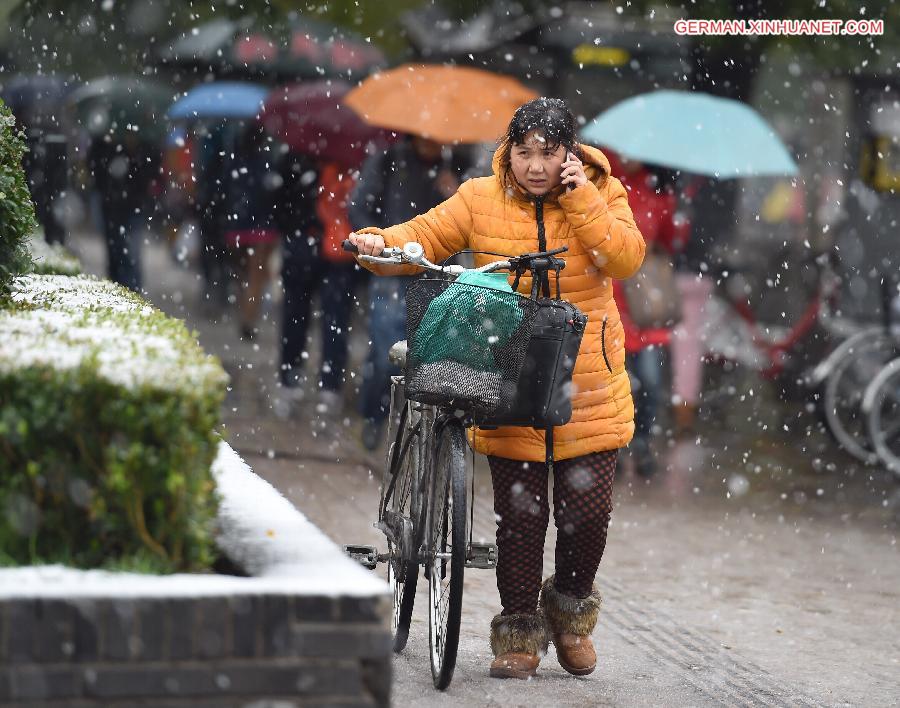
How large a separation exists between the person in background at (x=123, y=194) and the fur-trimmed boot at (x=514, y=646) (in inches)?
359

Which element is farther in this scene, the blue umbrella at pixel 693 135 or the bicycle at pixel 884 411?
the blue umbrella at pixel 693 135

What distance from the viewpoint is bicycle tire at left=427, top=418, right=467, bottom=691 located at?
17.3 ft

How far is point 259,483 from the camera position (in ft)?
16.8

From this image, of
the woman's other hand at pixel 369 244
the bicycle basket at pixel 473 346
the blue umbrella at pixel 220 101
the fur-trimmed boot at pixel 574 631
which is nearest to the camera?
the bicycle basket at pixel 473 346

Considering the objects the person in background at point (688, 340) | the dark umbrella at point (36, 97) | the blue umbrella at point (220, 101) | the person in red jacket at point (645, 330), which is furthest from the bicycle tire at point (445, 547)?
the blue umbrella at point (220, 101)

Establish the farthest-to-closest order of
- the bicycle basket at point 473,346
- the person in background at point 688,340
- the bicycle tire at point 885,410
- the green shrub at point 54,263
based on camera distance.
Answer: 1. the person in background at point 688,340
2. the bicycle tire at point 885,410
3. the green shrub at point 54,263
4. the bicycle basket at point 473,346

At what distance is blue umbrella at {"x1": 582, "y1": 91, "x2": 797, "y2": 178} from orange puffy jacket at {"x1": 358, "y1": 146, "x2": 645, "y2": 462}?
15.2 feet

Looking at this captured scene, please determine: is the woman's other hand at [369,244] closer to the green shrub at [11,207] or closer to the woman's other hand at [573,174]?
the woman's other hand at [573,174]

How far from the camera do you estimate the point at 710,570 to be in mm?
7961

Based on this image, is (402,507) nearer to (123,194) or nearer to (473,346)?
(473,346)

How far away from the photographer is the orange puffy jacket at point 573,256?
5.64 m

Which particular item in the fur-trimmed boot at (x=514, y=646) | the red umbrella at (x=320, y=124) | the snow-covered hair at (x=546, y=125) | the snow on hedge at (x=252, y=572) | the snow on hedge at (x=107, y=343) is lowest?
the fur-trimmed boot at (x=514, y=646)

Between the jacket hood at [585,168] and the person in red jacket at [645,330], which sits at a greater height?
the jacket hood at [585,168]

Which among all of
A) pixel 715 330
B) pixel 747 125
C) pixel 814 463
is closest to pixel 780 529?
pixel 814 463
